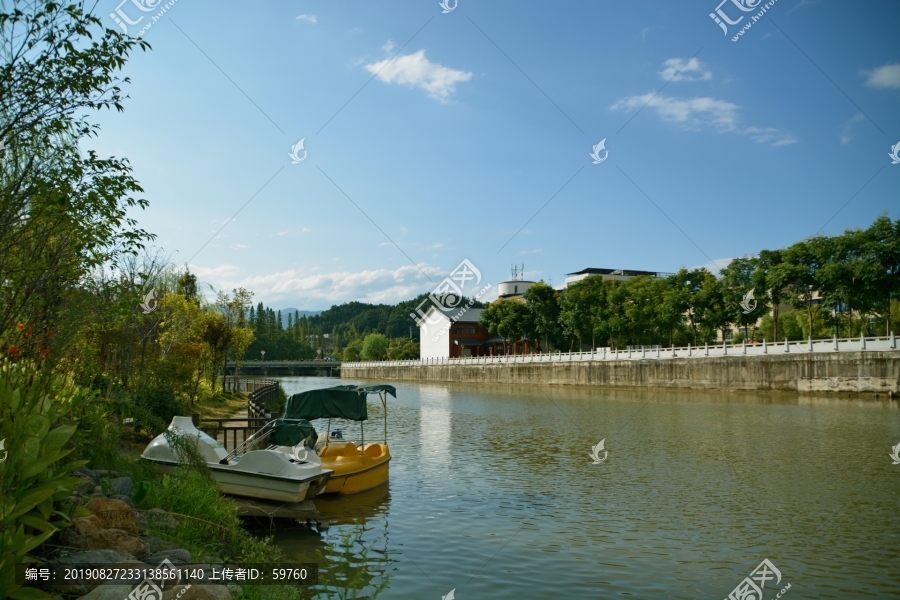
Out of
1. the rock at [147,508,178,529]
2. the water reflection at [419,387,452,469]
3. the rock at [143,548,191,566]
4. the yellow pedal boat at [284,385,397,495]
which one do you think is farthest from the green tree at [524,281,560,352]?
the rock at [143,548,191,566]

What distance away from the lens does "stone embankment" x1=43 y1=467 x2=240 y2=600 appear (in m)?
5.70

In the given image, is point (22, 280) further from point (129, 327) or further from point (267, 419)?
point (129, 327)

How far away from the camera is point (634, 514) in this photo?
42.9ft

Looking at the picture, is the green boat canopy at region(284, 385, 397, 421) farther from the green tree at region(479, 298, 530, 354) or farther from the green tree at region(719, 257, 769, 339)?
the green tree at region(479, 298, 530, 354)

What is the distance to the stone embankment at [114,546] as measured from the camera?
570cm

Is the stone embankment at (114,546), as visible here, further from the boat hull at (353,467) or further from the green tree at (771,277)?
the green tree at (771,277)

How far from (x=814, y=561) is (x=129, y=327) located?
19.2 meters

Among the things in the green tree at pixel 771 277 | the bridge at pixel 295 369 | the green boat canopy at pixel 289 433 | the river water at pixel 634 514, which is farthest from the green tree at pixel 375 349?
the green boat canopy at pixel 289 433

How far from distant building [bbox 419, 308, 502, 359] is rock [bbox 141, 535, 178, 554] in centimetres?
8643

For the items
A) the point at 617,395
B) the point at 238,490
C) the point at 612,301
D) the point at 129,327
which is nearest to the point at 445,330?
the point at 612,301

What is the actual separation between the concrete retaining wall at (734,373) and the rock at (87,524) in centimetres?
4251

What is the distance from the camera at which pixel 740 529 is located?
39.1ft

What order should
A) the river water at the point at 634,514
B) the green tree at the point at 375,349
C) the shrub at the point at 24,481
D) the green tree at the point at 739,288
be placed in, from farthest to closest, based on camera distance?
the green tree at the point at 375,349, the green tree at the point at 739,288, the river water at the point at 634,514, the shrub at the point at 24,481

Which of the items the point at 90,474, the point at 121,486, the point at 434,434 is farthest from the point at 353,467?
the point at 434,434
